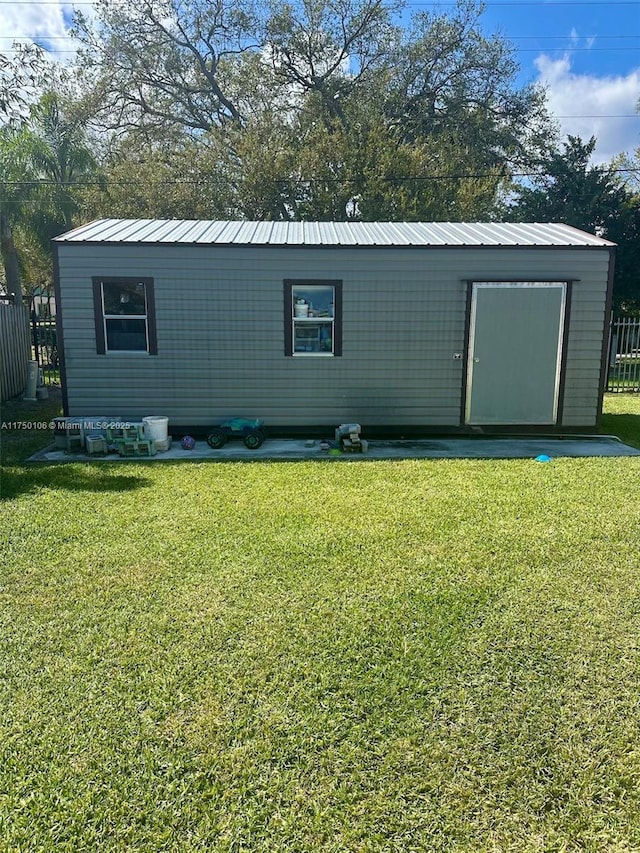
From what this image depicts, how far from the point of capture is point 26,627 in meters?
3.02

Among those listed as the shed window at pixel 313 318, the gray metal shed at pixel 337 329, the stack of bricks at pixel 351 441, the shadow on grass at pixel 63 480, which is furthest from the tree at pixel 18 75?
the stack of bricks at pixel 351 441

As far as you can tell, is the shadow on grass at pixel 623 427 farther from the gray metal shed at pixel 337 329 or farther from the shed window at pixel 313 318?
the shed window at pixel 313 318

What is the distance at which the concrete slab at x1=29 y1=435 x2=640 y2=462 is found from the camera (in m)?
6.98

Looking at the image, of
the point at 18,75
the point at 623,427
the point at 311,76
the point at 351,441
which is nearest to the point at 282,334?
the point at 351,441

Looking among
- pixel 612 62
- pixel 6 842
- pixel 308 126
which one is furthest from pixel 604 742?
pixel 612 62

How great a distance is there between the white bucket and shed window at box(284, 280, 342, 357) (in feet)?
6.67

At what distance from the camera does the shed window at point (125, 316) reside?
7789 mm

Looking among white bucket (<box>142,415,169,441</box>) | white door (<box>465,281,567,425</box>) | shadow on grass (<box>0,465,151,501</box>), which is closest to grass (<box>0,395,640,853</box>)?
shadow on grass (<box>0,465,151,501</box>)

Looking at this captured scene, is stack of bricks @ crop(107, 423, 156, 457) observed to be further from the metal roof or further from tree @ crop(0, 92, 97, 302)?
tree @ crop(0, 92, 97, 302)

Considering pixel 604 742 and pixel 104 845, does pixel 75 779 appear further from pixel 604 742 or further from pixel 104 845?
pixel 604 742

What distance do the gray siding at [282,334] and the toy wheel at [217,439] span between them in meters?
0.58

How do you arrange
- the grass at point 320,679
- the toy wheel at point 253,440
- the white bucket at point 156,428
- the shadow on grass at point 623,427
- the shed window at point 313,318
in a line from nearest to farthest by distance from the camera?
1. the grass at point 320,679
2. the white bucket at point 156,428
3. the toy wheel at point 253,440
4. the shed window at point 313,318
5. the shadow on grass at point 623,427

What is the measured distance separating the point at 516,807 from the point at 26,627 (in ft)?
8.45

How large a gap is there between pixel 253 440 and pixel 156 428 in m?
1.30
